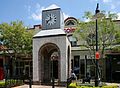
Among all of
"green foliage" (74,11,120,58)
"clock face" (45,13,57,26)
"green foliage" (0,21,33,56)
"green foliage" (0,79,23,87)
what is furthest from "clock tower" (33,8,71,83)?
"green foliage" (0,21,33,56)

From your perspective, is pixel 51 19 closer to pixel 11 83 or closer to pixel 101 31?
pixel 101 31

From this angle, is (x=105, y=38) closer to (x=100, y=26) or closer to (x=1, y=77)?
(x=100, y=26)

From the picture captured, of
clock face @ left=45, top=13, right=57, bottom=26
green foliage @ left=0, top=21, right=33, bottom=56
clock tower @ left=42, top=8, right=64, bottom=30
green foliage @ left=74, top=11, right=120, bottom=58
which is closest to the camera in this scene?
clock tower @ left=42, top=8, right=64, bottom=30

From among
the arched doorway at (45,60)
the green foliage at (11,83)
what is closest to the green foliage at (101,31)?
the arched doorway at (45,60)

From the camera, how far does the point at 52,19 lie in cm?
2836

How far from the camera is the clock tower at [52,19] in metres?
28.0

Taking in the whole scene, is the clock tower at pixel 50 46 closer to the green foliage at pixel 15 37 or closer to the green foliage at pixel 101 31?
the green foliage at pixel 101 31

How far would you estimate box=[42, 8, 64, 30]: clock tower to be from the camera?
92.0 ft

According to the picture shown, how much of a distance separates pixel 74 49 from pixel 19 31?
Answer: 9.00 m

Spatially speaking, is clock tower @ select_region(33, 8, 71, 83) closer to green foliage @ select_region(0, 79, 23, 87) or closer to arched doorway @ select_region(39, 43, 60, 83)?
arched doorway @ select_region(39, 43, 60, 83)

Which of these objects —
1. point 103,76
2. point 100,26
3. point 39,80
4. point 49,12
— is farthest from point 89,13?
point 103,76

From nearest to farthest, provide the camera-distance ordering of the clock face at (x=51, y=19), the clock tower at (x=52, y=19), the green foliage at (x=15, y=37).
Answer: the clock tower at (x=52, y=19), the clock face at (x=51, y=19), the green foliage at (x=15, y=37)

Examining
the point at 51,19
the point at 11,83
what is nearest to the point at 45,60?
the point at 51,19

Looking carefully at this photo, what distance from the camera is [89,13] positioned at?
94.4 feet
